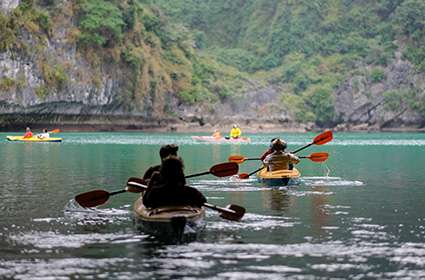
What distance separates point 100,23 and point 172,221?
8006 cm

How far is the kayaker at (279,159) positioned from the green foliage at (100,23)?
6834cm

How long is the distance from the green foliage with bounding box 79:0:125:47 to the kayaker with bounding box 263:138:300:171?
224ft

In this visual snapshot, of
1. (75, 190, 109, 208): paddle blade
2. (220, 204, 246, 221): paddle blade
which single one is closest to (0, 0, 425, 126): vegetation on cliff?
(75, 190, 109, 208): paddle blade

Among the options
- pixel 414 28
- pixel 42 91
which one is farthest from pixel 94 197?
pixel 414 28

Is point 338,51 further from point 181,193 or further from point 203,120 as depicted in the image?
point 181,193

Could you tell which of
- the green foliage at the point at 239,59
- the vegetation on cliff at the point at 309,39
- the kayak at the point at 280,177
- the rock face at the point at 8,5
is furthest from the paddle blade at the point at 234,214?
the green foliage at the point at 239,59

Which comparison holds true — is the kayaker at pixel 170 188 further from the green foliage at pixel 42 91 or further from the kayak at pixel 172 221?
the green foliage at pixel 42 91

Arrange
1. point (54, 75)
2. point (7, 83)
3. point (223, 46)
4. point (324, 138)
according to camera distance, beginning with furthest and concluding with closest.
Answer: point (223, 46) → point (54, 75) → point (7, 83) → point (324, 138)

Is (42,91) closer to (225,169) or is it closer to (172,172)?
(225,169)

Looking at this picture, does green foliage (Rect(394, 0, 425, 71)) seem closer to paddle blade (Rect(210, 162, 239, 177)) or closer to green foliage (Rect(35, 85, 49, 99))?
green foliage (Rect(35, 85, 49, 99))

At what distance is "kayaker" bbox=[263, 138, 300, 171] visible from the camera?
2464 cm

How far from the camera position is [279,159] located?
2491 centimetres

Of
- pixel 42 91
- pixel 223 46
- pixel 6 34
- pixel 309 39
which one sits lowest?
pixel 42 91

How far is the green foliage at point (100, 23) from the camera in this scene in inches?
3568
